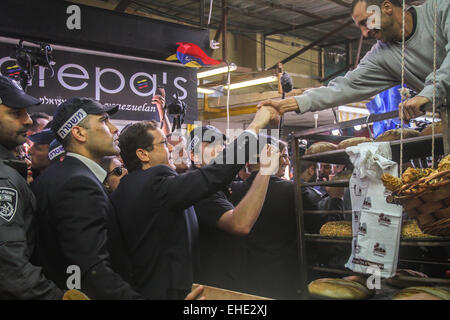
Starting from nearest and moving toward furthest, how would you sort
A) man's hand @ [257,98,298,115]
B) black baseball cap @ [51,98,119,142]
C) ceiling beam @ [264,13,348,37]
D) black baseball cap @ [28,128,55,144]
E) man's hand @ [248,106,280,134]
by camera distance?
man's hand @ [248,106,280,134]
black baseball cap @ [51,98,119,142]
man's hand @ [257,98,298,115]
black baseball cap @ [28,128,55,144]
ceiling beam @ [264,13,348,37]

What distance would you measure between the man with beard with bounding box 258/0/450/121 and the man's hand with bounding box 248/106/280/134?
0.16 ft

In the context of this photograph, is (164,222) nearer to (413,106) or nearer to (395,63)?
(413,106)

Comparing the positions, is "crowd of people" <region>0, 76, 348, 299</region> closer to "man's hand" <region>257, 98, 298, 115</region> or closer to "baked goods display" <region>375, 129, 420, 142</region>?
"man's hand" <region>257, 98, 298, 115</region>

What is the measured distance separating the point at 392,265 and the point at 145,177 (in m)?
1.20

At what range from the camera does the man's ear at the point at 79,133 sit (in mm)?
2148

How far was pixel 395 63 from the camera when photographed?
7.35 ft

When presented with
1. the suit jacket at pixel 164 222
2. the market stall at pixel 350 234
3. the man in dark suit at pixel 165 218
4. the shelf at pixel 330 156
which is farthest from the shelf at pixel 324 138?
the suit jacket at pixel 164 222

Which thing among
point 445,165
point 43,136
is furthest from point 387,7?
point 43,136

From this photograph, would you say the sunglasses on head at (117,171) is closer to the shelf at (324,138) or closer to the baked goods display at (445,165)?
the shelf at (324,138)

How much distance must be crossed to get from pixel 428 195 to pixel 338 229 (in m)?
1.09

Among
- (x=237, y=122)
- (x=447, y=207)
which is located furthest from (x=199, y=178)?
(x=237, y=122)

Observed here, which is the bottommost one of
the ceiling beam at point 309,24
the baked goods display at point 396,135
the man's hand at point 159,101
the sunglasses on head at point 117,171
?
the sunglasses on head at point 117,171

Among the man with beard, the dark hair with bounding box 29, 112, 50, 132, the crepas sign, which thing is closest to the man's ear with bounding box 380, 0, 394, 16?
the man with beard

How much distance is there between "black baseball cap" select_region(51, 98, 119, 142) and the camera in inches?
85.4
